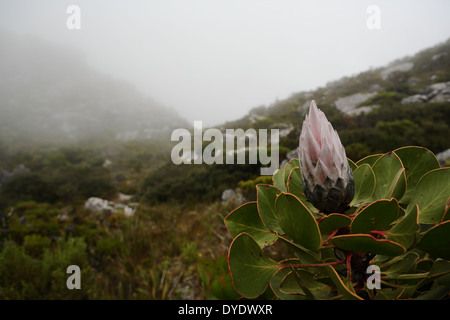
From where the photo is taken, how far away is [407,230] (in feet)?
1.38

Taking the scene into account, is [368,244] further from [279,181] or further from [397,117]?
[397,117]

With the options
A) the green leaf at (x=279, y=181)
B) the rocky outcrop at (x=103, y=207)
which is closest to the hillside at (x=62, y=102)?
the rocky outcrop at (x=103, y=207)

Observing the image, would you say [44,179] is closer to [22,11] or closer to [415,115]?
[415,115]

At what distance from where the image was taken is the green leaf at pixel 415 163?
572 millimetres

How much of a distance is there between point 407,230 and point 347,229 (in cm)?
11

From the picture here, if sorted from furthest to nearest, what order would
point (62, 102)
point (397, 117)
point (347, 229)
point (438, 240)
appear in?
point (62, 102)
point (397, 117)
point (347, 229)
point (438, 240)

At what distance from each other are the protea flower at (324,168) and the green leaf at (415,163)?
18 centimetres

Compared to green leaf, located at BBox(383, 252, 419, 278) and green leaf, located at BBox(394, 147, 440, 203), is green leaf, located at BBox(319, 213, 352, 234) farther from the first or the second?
green leaf, located at BBox(394, 147, 440, 203)

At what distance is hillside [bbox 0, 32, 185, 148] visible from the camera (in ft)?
90.2

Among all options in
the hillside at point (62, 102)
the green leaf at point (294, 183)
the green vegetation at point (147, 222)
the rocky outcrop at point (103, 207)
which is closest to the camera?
the green leaf at point (294, 183)

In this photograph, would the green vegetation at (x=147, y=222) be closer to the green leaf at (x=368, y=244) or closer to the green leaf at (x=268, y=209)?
the green leaf at (x=268, y=209)

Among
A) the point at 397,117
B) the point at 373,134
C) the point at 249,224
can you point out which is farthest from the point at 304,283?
the point at 397,117

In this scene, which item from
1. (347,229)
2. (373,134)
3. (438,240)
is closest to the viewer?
(438,240)
